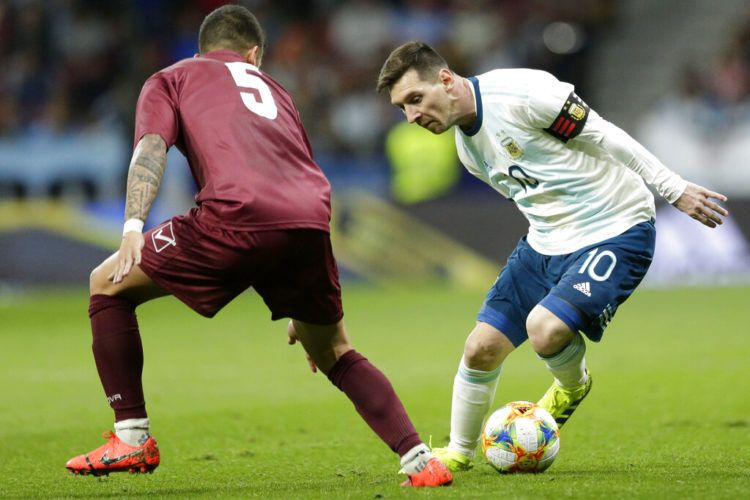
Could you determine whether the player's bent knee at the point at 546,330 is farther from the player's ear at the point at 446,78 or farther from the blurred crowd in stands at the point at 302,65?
the blurred crowd in stands at the point at 302,65

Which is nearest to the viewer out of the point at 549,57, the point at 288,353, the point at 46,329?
the point at 288,353

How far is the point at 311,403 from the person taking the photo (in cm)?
853

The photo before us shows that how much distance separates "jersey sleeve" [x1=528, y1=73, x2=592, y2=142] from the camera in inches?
219

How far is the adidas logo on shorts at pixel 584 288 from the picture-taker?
5508mm

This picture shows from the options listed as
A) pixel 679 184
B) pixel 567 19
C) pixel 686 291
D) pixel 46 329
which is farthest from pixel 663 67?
pixel 679 184

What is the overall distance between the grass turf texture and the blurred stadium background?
2.32 m

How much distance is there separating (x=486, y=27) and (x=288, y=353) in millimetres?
11387

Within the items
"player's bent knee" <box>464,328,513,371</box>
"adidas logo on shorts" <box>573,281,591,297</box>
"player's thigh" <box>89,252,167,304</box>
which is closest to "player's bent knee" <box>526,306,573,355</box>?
"adidas logo on shorts" <box>573,281,591,297</box>

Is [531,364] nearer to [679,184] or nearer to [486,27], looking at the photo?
[679,184]

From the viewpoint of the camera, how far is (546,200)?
582 cm

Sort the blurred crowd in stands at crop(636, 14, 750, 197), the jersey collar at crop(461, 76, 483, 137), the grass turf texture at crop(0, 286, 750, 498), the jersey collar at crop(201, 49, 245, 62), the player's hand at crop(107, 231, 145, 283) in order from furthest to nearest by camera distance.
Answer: the blurred crowd in stands at crop(636, 14, 750, 197) < the jersey collar at crop(461, 76, 483, 137) < the grass turf texture at crop(0, 286, 750, 498) < the jersey collar at crop(201, 49, 245, 62) < the player's hand at crop(107, 231, 145, 283)

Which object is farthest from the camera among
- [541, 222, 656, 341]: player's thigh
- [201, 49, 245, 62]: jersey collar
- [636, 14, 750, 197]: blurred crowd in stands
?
[636, 14, 750, 197]: blurred crowd in stands

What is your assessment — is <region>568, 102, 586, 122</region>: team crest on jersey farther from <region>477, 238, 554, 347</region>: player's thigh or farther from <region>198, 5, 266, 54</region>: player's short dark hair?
<region>198, 5, 266, 54</region>: player's short dark hair

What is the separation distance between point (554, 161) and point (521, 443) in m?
1.27
